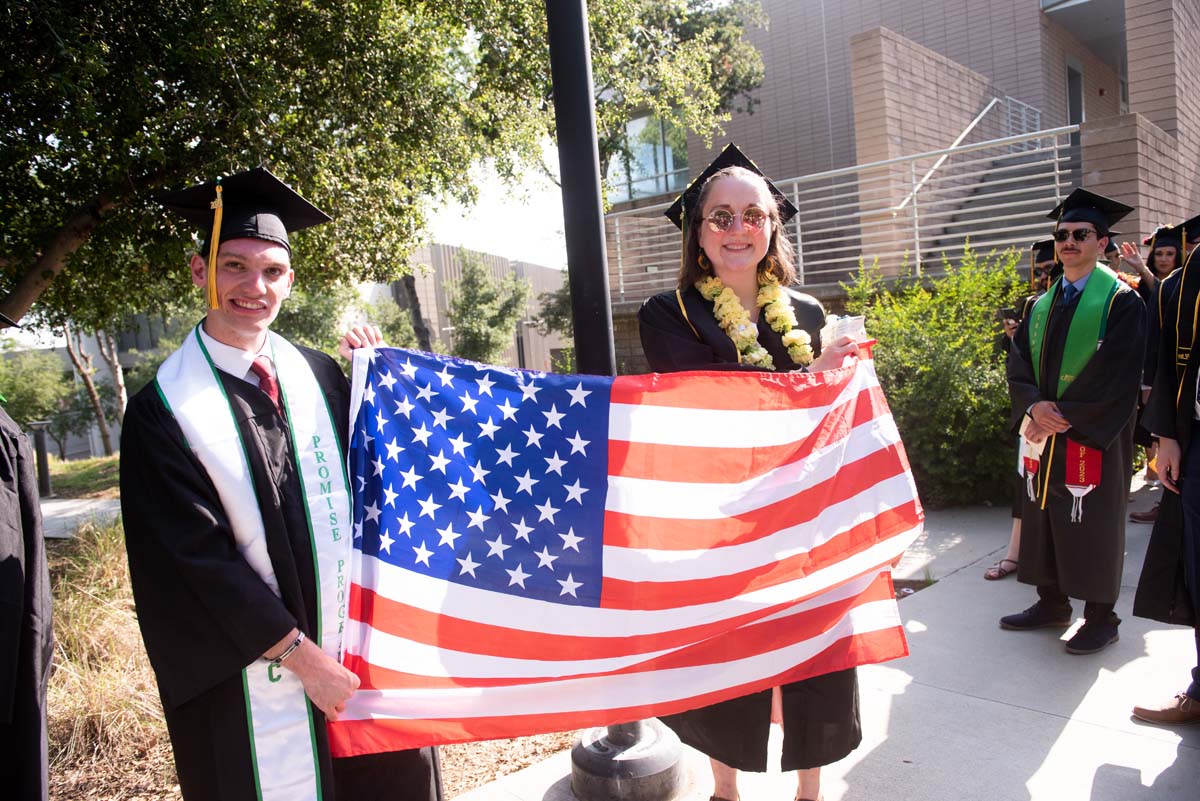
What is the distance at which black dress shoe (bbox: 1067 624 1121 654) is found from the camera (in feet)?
14.0

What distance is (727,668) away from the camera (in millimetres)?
2701

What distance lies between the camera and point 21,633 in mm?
2410

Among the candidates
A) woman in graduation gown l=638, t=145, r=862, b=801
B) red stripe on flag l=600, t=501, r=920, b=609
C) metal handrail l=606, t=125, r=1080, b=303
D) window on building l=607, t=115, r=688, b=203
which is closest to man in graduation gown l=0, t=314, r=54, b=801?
red stripe on flag l=600, t=501, r=920, b=609

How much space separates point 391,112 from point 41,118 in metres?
2.53

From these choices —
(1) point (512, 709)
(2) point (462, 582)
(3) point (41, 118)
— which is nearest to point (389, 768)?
(1) point (512, 709)

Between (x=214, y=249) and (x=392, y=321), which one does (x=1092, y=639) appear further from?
(x=392, y=321)

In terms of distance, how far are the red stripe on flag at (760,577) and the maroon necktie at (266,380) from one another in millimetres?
1142

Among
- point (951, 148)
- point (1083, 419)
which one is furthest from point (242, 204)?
point (951, 148)

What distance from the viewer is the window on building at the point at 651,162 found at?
75.5 feet

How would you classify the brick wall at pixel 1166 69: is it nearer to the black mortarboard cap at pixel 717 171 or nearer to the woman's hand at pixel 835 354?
the black mortarboard cap at pixel 717 171

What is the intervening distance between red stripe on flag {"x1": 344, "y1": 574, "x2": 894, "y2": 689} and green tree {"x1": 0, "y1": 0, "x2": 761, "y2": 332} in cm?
433

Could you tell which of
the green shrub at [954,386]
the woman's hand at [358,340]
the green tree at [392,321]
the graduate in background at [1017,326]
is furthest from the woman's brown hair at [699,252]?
the green tree at [392,321]

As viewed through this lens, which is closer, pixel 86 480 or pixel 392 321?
pixel 86 480

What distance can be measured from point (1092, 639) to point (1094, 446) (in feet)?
3.27
